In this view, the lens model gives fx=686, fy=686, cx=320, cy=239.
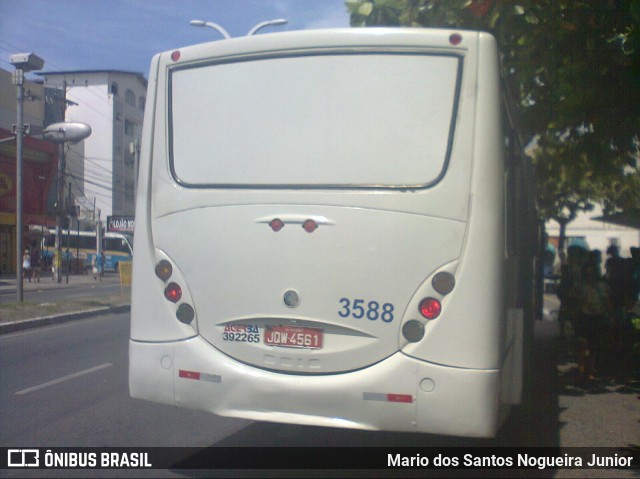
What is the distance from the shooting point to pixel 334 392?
14.8 feet

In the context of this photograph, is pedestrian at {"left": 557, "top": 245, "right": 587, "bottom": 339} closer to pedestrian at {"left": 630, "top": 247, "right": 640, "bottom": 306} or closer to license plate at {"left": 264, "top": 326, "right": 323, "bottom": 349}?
pedestrian at {"left": 630, "top": 247, "right": 640, "bottom": 306}

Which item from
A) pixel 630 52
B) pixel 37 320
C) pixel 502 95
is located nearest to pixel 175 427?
pixel 502 95

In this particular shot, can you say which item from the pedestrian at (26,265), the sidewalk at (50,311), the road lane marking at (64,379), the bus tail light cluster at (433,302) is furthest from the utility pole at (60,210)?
the bus tail light cluster at (433,302)

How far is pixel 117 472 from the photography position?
17.4ft

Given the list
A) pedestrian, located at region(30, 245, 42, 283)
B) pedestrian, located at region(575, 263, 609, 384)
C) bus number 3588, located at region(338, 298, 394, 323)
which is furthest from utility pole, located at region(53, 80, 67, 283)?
bus number 3588, located at region(338, 298, 394, 323)

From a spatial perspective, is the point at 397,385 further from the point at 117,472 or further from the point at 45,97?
the point at 45,97

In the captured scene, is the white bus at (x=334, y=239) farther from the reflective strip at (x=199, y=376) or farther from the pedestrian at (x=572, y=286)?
the pedestrian at (x=572, y=286)

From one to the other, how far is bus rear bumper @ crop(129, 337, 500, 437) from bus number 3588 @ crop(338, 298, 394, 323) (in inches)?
11.4

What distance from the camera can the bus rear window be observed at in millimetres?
4570

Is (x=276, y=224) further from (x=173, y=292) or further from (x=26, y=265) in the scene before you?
(x=26, y=265)

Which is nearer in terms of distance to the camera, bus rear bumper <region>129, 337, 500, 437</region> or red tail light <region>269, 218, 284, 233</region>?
bus rear bumper <region>129, 337, 500, 437</region>

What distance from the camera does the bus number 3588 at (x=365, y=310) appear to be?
446 cm

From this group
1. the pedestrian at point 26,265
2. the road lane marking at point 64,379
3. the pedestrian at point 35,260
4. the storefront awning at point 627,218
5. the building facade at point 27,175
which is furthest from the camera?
the pedestrian at point 35,260

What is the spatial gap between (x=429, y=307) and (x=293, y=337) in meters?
0.94
